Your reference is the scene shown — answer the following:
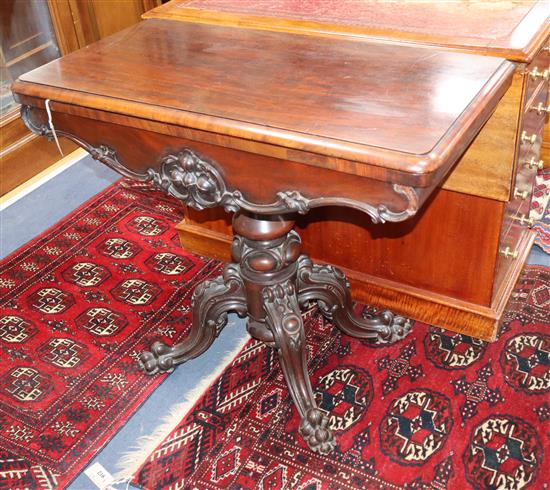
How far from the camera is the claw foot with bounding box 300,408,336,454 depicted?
1.71 m

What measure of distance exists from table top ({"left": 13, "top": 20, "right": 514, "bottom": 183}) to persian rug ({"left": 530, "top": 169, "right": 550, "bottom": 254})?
3.41ft

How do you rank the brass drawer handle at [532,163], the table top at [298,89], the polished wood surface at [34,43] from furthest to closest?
the polished wood surface at [34,43] < the brass drawer handle at [532,163] < the table top at [298,89]

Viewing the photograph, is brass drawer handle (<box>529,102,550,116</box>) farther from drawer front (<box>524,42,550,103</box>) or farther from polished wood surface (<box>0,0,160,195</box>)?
polished wood surface (<box>0,0,160,195</box>)

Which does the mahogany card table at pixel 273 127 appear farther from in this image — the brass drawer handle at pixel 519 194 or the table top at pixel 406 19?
the brass drawer handle at pixel 519 194

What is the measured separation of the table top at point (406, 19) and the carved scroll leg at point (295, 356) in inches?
26.7

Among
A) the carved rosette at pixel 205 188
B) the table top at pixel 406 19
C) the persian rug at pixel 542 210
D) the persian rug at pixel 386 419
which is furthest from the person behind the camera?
the persian rug at pixel 542 210

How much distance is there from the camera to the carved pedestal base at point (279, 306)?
172cm

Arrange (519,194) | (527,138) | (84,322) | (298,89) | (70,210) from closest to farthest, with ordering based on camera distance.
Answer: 1. (298,89)
2. (527,138)
3. (519,194)
4. (84,322)
5. (70,210)

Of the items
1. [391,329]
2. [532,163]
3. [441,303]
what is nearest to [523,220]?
[532,163]

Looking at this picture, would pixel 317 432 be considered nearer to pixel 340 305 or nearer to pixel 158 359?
pixel 340 305

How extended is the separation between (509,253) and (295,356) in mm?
719

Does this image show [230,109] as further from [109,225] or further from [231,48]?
[109,225]

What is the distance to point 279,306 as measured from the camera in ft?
5.77

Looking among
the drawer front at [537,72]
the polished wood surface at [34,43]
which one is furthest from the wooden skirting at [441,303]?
the polished wood surface at [34,43]
